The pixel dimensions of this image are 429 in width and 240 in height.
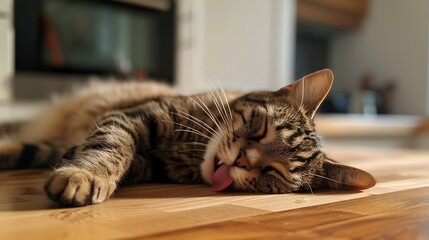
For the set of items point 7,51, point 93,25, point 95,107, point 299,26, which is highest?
point 299,26

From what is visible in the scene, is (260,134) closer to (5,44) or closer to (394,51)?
(5,44)

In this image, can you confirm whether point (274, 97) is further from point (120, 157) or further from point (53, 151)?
point (53, 151)

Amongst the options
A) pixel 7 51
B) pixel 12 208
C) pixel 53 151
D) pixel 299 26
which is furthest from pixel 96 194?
pixel 299 26

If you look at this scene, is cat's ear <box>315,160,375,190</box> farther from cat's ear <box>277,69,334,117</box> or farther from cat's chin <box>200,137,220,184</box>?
cat's chin <box>200,137,220,184</box>

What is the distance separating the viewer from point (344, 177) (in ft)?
4.16

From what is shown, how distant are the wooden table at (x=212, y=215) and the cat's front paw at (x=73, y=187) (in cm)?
2

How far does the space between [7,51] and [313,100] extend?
150 cm

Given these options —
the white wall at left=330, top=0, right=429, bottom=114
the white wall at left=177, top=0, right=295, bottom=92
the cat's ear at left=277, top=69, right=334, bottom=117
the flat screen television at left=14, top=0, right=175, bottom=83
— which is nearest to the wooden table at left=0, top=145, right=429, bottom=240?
the cat's ear at left=277, top=69, right=334, bottom=117

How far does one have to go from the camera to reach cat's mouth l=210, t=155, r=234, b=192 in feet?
3.97

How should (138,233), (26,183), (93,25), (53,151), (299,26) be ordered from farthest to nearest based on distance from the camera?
(299,26), (93,25), (53,151), (26,183), (138,233)

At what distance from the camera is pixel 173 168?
1.39m

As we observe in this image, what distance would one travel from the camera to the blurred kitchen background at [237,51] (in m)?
2.46

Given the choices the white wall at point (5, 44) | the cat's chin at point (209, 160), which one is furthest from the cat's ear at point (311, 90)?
the white wall at point (5, 44)

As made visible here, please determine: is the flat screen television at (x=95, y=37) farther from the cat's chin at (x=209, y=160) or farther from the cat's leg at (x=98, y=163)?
the cat's chin at (x=209, y=160)
